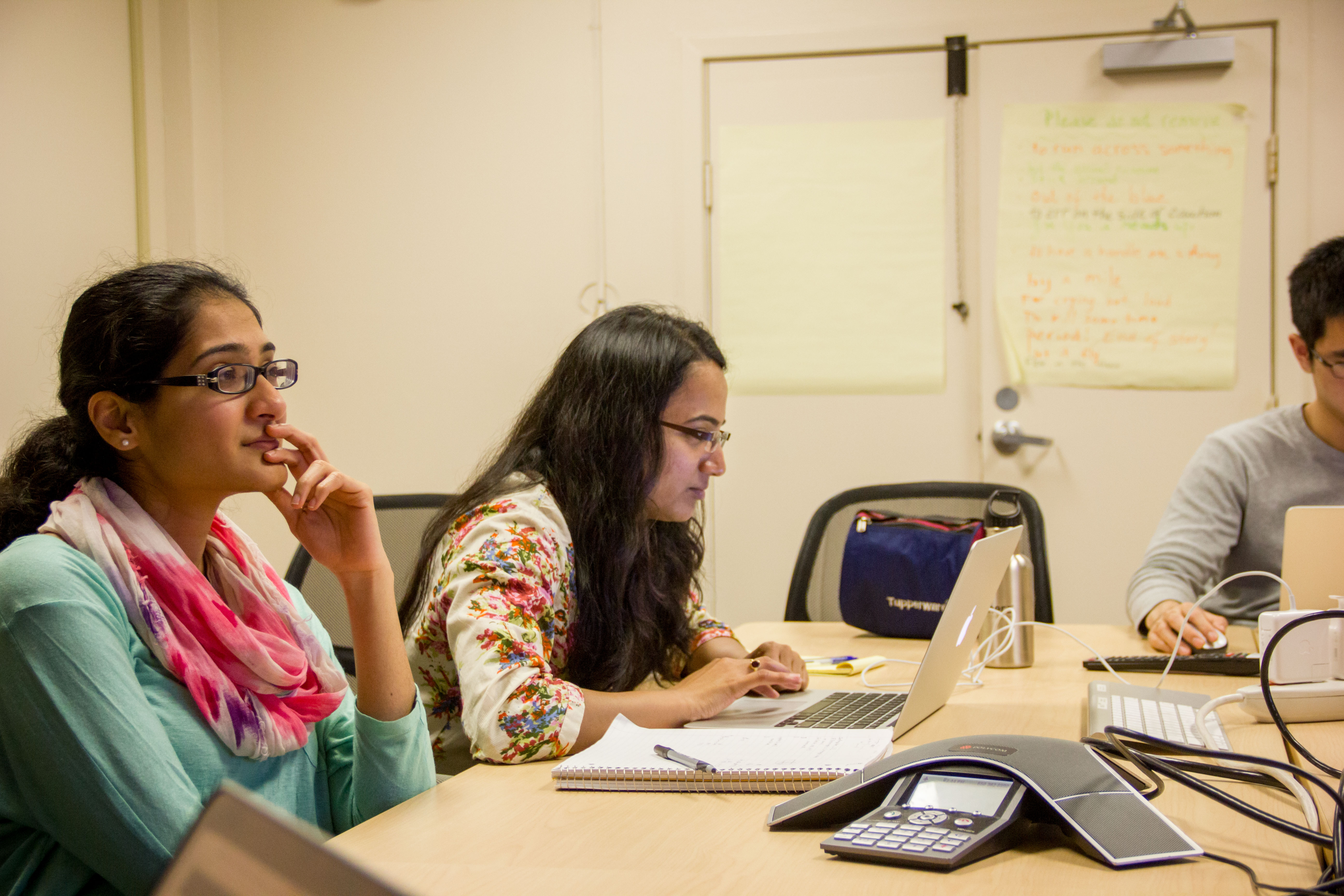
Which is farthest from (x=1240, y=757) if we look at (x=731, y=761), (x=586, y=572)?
(x=586, y=572)

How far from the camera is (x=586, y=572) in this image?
4.73 ft

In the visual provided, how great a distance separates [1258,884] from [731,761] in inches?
18.2

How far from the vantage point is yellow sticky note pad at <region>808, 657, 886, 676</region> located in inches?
64.1

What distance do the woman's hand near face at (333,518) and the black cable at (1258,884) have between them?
0.87 m

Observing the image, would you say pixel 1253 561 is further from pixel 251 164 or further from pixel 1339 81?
pixel 251 164

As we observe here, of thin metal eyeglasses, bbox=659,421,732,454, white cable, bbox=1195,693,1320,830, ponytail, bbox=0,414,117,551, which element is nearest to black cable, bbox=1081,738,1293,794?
white cable, bbox=1195,693,1320,830

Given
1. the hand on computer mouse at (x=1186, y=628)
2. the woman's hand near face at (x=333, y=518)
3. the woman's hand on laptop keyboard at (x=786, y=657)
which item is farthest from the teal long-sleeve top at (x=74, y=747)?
the hand on computer mouse at (x=1186, y=628)

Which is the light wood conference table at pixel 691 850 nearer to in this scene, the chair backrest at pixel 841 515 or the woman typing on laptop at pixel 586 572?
the woman typing on laptop at pixel 586 572

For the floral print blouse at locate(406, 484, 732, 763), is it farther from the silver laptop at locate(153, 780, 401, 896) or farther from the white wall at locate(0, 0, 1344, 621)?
the white wall at locate(0, 0, 1344, 621)

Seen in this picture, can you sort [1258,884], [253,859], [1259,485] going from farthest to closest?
[1259,485]
[1258,884]
[253,859]

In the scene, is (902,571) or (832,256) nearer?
(902,571)

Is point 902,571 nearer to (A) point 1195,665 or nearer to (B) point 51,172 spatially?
(A) point 1195,665

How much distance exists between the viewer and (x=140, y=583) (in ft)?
3.36

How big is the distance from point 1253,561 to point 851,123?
1508mm
